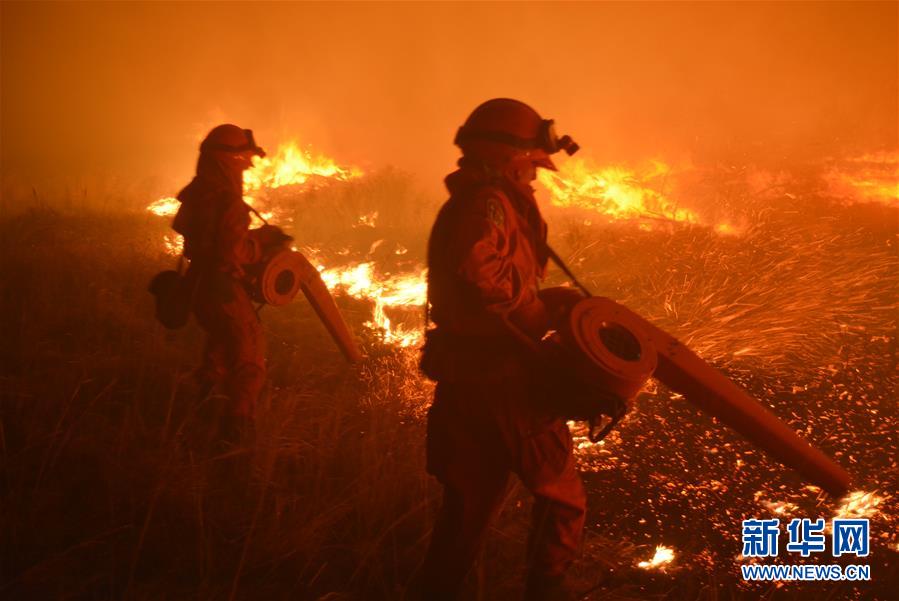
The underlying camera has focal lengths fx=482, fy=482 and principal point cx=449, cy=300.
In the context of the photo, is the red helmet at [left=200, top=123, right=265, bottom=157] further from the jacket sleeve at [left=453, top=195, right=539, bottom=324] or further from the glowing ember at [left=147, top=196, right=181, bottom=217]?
the glowing ember at [left=147, top=196, right=181, bottom=217]

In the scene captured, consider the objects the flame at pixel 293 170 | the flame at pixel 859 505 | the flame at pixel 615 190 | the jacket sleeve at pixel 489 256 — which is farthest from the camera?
the flame at pixel 293 170

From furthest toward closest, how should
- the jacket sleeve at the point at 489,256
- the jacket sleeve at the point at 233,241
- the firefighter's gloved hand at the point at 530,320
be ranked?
the jacket sleeve at the point at 233,241, the firefighter's gloved hand at the point at 530,320, the jacket sleeve at the point at 489,256

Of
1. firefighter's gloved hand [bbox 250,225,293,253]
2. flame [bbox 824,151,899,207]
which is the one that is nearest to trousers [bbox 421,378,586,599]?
firefighter's gloved hand [bbox 250,225,293,253]

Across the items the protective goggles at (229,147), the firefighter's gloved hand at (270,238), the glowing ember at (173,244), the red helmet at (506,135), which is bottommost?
the red helmet at (506,135)

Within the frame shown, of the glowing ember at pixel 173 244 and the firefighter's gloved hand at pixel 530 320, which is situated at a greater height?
the glowing ember at pixel 173 244

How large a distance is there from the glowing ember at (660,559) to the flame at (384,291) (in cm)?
295

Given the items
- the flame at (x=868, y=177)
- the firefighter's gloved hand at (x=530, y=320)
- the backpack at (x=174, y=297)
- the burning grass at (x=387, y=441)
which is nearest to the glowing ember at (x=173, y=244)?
the burning grass at (x=387, y=441)

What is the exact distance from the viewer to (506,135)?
6.27 feet

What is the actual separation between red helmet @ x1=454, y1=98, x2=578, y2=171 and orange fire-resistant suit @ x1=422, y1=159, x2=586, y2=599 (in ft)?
A: 0.35

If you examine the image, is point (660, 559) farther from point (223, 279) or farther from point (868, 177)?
point (868, 177)

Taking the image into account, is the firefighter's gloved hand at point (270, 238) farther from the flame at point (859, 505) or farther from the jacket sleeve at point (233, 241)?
the flame at point (859, 505)

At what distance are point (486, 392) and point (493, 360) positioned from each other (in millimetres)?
131

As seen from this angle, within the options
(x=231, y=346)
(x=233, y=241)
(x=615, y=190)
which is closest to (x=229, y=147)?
(x=233, y=241)

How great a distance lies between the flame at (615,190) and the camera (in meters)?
6.98
